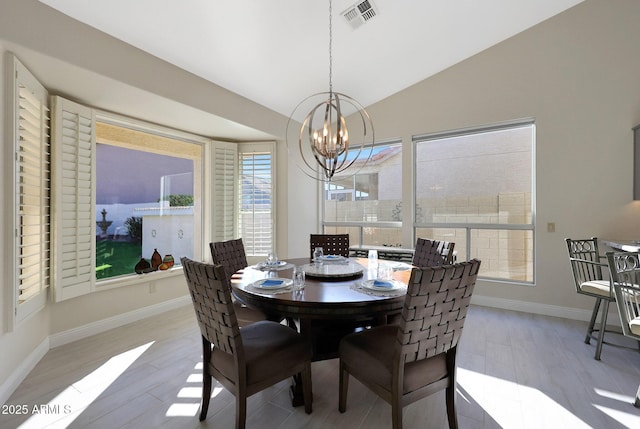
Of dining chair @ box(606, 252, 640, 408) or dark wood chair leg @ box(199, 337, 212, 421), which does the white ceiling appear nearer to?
dark wood chair leg @ box(199, 337, 212, 421)

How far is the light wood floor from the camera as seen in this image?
5.77ft

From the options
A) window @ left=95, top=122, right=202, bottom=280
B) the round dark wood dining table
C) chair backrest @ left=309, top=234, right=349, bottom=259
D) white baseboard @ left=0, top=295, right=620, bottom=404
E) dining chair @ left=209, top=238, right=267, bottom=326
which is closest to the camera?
the round dark wood dining table

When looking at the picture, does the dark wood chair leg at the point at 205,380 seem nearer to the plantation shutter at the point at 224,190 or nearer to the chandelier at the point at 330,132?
the chandelier at the point at 330,132

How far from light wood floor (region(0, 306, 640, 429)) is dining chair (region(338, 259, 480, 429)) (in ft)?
1.26

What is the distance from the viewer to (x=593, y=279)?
120 inches

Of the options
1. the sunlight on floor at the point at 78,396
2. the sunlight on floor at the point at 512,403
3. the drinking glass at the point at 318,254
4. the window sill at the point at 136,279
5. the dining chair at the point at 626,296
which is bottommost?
the sunlight on floor at the point at 78,396

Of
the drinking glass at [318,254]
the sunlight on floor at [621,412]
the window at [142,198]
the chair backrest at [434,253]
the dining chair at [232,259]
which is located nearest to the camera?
the sunlight on floor at [621,412]

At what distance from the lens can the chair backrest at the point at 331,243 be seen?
3.56m

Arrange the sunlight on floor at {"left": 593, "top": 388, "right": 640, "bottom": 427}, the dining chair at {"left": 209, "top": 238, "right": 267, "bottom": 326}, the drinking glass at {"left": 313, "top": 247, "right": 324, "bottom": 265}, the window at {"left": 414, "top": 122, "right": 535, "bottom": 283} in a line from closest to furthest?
the sunlight on floor at {"left": 593, "top": 388, "right": 640, "bottom": 427} < the dining chair at {"left": 209, "top": 238, "right": 267, "bottom": 326} < the drinking glass at {"left": 313, "top": 247, "right": 324, "bottom": 265} < the window at {"left": 414, "top": 122, "right": 535, "bottom": 283}

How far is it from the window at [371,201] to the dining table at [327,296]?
2181 mm

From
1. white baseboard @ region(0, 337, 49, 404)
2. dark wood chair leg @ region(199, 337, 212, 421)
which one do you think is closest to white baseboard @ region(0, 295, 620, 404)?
white baseboard @ region(0, 337, 49, 404)

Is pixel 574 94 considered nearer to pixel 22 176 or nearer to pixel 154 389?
pixel 154 389

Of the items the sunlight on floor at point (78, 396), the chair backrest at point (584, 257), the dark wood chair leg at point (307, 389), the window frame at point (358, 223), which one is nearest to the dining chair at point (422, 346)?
the dark wood chair leg at point (307, 389)

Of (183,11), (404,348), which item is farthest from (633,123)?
(183,11)
